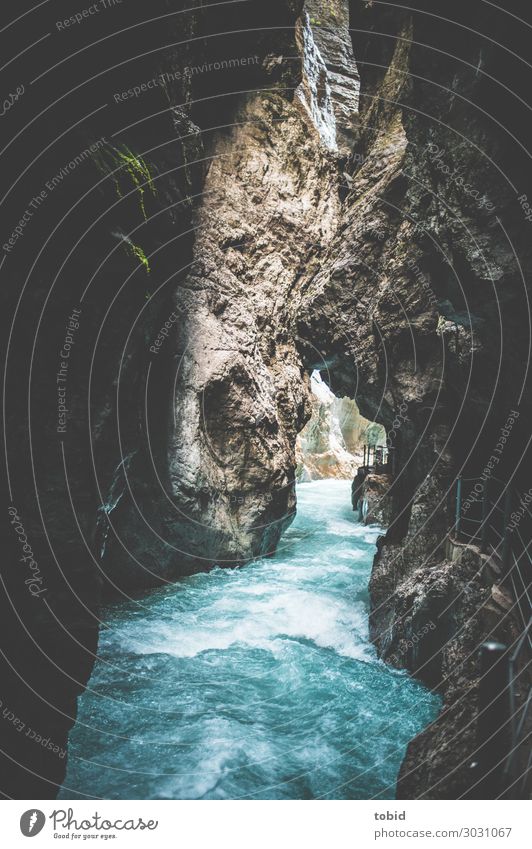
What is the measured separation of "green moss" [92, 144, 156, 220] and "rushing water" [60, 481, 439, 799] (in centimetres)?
741

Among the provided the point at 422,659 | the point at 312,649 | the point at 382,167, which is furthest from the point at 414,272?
the point at 312,649

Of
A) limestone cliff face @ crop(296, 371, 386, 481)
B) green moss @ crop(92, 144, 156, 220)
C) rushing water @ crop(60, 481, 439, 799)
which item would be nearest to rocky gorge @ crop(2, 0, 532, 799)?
green moss @ crop(92, 144, 156, 220)

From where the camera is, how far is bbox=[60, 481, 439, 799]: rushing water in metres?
5.47

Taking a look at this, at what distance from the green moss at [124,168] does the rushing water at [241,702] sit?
7411mm

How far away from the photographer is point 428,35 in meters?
5.79

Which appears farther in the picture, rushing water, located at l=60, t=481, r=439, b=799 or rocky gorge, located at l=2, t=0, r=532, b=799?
rushing water, located at l=60, t=481, r=439, b=799

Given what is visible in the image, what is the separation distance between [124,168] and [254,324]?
8.77 m

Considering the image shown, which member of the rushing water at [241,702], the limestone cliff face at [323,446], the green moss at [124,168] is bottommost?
the rushing water at [241,702]

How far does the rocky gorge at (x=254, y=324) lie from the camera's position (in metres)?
4.56

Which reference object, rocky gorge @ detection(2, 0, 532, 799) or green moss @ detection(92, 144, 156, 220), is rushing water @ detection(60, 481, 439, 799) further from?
green moss @ detection(92, 144, 156, 220)

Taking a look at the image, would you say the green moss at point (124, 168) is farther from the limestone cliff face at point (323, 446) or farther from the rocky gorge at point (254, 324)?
the limestone cliff face at point (323, 446)

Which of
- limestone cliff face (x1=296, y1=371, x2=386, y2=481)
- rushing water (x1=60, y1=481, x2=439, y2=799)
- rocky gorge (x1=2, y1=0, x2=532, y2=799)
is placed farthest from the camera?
limestone cliff face (x1=296, y1=371, x2=386, y2=481)

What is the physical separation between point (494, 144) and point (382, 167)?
855cm

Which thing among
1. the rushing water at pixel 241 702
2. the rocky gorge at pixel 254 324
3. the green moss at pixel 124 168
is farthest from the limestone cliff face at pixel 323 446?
the green moss at pixel 124 168
